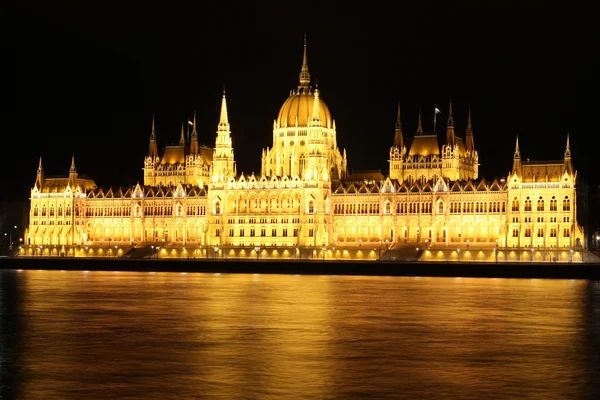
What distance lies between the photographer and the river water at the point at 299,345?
31953mm

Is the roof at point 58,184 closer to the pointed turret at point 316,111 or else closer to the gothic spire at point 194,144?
the gothic spire at point 194,144

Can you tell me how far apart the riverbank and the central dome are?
30.0 metres

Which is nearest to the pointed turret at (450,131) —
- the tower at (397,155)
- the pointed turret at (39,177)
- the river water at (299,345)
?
the tower at (397,155)

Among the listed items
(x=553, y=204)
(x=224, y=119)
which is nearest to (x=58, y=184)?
(x=224, y=119)

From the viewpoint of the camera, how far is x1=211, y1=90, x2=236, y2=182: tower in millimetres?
139250

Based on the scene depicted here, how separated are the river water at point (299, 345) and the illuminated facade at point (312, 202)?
50201 millimetres

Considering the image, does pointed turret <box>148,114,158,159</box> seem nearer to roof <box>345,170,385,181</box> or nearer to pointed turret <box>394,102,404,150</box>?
roof <box>345,170,385,181</box>

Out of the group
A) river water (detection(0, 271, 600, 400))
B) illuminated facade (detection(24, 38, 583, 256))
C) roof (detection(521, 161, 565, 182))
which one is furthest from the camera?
illuminated facade (detection(24, 38, 583, 256))

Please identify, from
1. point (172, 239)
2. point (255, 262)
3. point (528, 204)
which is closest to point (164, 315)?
point (255, 262)

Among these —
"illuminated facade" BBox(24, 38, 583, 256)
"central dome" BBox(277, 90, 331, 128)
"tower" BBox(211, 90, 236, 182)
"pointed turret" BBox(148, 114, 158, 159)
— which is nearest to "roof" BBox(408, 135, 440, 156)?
"illuminated facade" BBox(24, 38, 583, 256)

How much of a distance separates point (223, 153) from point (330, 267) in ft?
124

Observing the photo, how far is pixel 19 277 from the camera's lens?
95.9 metres

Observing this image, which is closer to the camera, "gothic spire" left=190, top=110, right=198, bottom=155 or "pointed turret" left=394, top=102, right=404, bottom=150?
"pointed turret" left=394, top=102, right=404, bottom=150

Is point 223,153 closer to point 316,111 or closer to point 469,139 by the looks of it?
point 316,111
